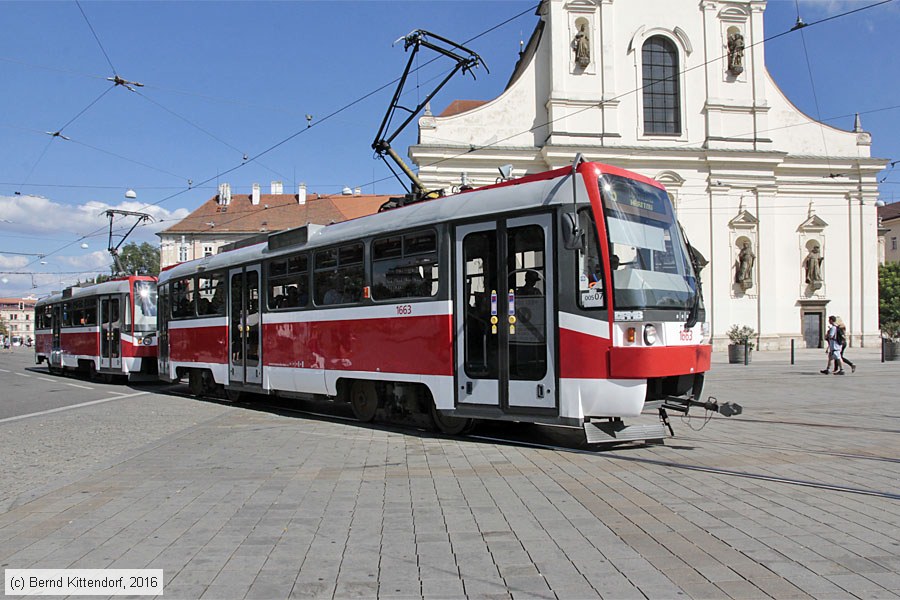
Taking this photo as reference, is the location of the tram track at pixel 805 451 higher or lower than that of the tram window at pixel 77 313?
lower

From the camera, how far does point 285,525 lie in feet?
16.9

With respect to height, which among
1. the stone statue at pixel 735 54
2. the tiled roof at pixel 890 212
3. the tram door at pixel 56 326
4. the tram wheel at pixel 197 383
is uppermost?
the stone statue at pixel 735 54

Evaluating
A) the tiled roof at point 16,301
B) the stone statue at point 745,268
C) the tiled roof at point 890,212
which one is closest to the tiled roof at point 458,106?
the stone statue at point 745,268

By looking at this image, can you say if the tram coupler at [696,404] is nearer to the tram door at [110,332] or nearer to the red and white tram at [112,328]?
the red and white tram at [112,328]

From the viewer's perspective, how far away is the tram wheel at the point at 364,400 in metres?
10.6

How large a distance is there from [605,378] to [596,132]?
31.3 meters

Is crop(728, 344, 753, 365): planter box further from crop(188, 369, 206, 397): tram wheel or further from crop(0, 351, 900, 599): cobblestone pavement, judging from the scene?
crop(188, 369, 206, 397): tram wheel

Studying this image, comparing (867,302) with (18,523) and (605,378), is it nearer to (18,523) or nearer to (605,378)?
(605,378)

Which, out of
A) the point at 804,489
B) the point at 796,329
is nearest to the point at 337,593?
the point at 804,489

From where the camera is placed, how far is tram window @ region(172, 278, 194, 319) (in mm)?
15686

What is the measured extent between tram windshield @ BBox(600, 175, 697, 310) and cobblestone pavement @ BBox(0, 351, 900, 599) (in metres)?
1.85

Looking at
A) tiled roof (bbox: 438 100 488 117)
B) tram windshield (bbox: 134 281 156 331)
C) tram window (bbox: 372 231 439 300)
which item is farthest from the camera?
tiled roof (bbox: 438 100 488 117)

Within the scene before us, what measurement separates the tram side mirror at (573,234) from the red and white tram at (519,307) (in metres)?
0.02

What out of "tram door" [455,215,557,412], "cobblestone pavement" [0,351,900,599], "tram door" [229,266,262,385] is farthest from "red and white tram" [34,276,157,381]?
"tram door" [455,215,557,412]
